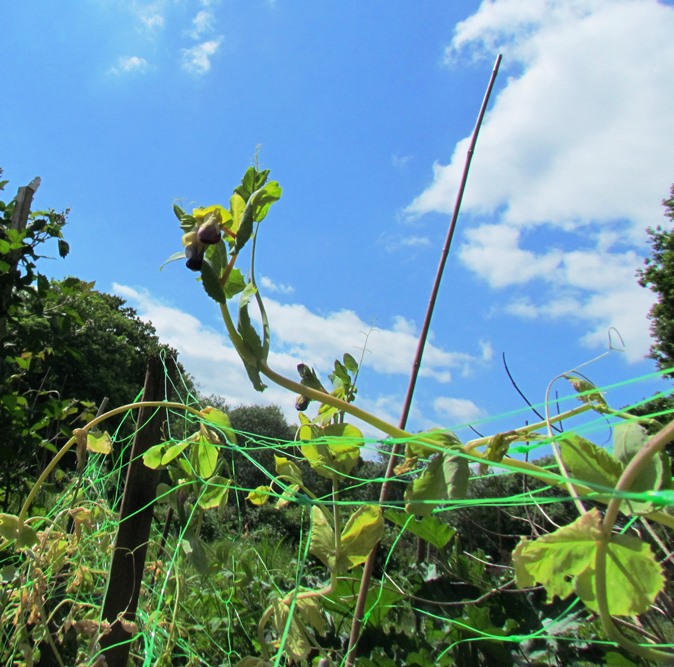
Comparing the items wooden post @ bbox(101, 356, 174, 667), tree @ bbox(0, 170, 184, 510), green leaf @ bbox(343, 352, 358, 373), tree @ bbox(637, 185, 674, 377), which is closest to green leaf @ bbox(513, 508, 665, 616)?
green leaf @ bbox(343, 352, 358, 373)

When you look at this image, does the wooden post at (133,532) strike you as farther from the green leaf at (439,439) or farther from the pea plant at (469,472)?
the green leaf at (439,439)

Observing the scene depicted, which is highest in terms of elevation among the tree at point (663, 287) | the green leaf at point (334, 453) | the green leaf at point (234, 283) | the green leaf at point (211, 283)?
the tree at point (663, 287)

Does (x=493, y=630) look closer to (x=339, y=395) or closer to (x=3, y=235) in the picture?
(x=339, y=395)

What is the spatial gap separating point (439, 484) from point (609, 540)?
164mm

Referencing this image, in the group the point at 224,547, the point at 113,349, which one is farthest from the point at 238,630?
the point at 113,349

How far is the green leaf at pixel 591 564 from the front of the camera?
41 centimetres

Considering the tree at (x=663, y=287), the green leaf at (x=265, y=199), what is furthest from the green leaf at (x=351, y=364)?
the tree at (x=663, y=287)

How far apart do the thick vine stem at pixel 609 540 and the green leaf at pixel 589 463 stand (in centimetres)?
7

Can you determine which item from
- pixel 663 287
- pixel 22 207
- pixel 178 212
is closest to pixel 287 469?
pixel 178 212

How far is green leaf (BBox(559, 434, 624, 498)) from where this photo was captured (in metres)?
0.46

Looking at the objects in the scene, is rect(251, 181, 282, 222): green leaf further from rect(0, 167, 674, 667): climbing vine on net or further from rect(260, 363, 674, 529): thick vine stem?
rect(260, 363, 674, 529): thick vine stem

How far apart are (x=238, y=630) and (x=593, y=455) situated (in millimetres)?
1590

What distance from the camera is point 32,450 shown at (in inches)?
97.3

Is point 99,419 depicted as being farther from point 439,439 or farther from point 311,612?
point 439,439
